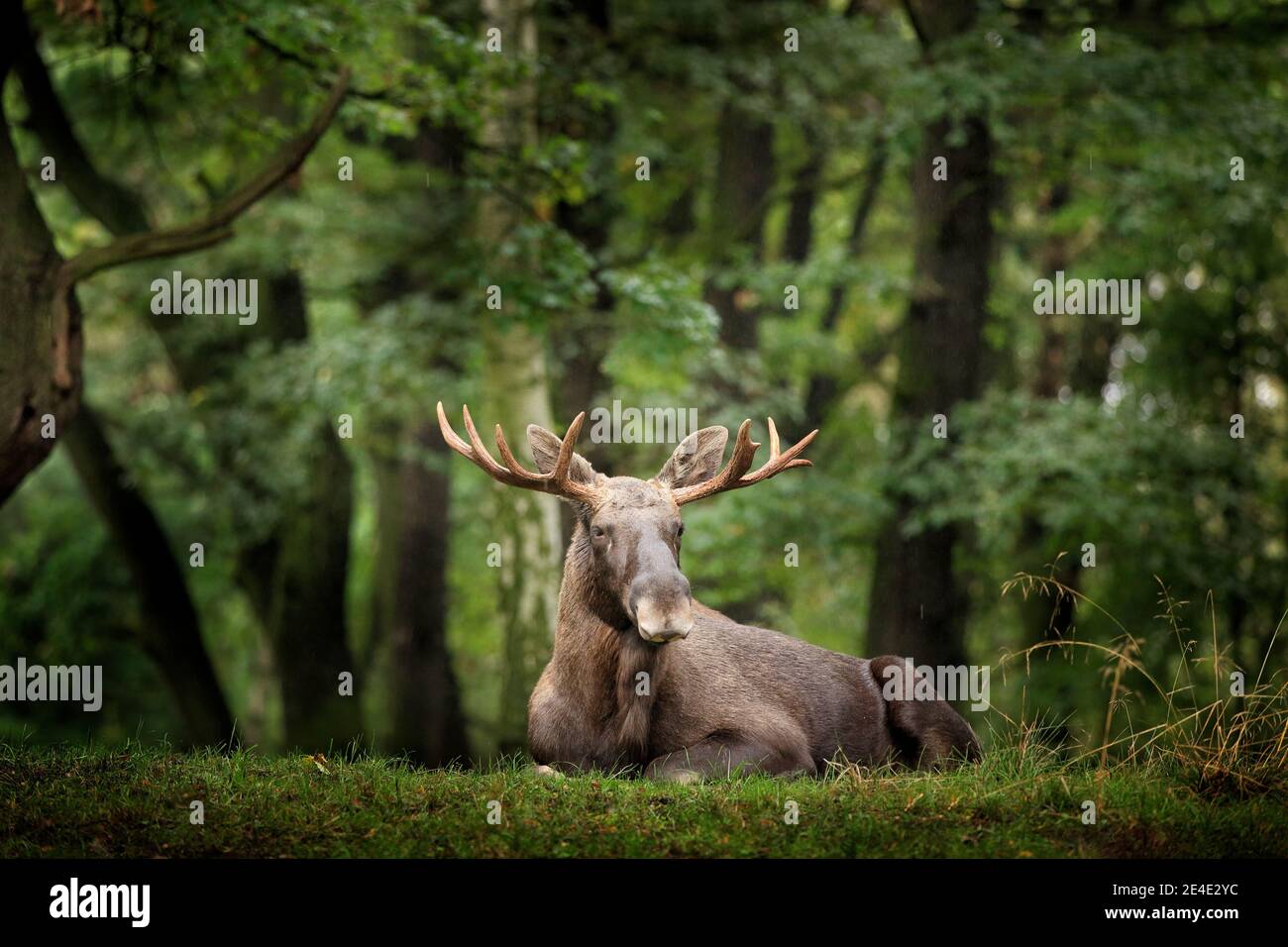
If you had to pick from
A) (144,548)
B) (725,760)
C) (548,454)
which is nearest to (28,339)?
(548,454)

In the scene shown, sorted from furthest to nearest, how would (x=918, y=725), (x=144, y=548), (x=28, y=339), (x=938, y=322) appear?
1. (x=144, y=548)
2. (x=938, y=322)
3. (x=28, y=339)
4. (x=918, y=725)

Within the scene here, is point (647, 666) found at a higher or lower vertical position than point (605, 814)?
higher

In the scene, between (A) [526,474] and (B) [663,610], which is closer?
(B) [663,610]

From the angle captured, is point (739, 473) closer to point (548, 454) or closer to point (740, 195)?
point (548, 454)

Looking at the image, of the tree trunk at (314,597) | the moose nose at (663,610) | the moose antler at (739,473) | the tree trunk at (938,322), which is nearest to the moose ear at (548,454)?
the moose antler at (739,473)

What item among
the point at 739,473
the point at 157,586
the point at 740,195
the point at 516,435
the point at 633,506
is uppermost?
the point at 740,195

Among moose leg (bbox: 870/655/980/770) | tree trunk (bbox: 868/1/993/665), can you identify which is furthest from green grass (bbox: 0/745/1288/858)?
tree trunk (bbox: 868/1/993/665)

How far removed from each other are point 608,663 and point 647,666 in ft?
0.74

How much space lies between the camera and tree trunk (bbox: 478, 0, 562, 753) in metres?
13.8

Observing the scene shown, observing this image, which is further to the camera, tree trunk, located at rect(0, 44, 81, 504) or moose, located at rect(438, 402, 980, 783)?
tree trunk, located at rect(0, 44, 81, 504)

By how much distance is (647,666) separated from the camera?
28.1 ft

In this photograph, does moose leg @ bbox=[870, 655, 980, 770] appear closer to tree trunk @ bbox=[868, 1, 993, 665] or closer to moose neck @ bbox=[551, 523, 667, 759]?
moose neck @ bbox=[551, 523, 667, 759]

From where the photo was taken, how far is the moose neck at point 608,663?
8.52 m
